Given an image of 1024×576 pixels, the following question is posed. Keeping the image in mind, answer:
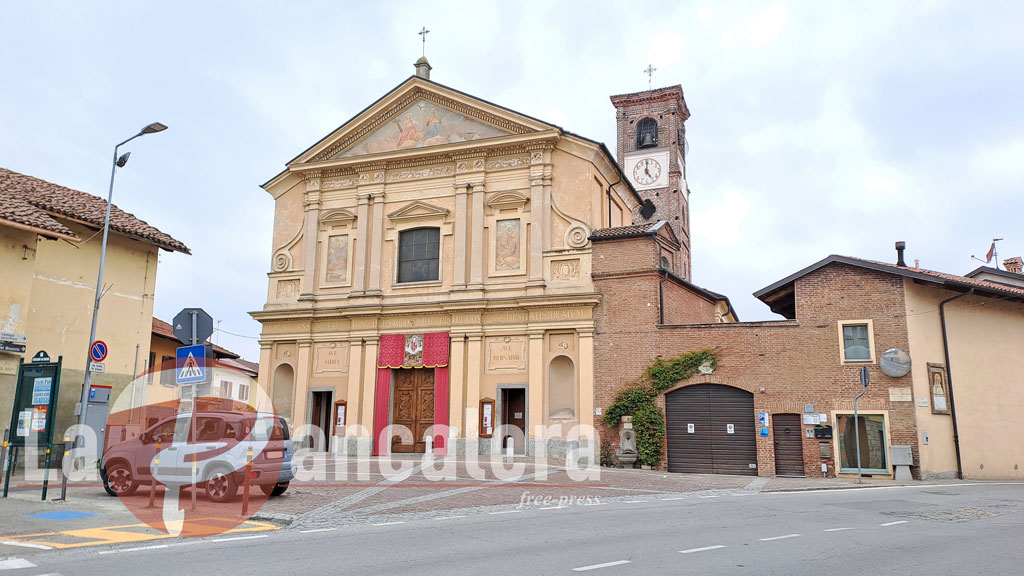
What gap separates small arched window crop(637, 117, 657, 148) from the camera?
5347 cm

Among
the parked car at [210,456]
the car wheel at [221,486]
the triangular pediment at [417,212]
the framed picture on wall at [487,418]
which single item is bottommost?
the car wheel at [221,486]

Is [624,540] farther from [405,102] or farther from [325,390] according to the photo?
[405,102]

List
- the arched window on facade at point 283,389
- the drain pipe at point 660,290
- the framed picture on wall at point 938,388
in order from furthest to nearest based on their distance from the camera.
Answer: the arched window on facade at point 283,389, the drain pipe at point 660,290, the framed picture on wall at point 938,388

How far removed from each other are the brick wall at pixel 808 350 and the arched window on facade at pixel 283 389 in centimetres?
1187

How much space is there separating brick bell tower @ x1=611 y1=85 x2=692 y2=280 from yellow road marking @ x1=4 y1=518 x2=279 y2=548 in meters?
43.9

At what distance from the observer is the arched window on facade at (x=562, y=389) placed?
81.8 ft

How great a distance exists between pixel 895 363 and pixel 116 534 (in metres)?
19.1

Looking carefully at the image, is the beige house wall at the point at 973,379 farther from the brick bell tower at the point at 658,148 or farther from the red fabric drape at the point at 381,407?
the brick bell tower at the point at 658,148

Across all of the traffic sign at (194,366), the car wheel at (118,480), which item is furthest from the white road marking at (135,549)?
the car wheel at (118,480)

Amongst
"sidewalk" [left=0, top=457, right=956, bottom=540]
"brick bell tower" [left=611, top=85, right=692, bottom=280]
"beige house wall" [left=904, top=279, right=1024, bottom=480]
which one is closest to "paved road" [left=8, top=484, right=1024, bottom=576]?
"sidewalk" [left=0, top=457, right=956, bottom=540]

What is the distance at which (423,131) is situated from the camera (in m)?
28.5

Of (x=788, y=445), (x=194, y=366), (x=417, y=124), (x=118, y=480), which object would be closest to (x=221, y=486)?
(x=118, y=480)

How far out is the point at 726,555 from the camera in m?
8.12

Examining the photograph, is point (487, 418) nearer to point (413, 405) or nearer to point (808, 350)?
point (413, 405)
